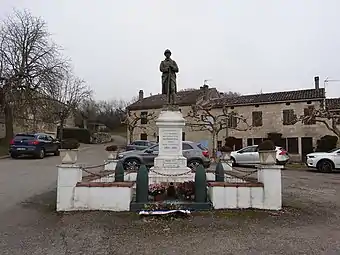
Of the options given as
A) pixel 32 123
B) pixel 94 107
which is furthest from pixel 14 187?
pixel 94 107

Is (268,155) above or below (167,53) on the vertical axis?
below

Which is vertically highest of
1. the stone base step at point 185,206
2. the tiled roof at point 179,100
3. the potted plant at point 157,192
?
the tiled roof at point 179,100

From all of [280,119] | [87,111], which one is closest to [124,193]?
[280,119]

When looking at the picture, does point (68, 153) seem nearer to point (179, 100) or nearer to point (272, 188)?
point (272, 188)

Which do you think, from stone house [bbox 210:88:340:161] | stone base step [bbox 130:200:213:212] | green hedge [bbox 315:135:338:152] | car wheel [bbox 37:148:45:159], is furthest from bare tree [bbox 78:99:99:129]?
stone base step [bbox 130:200:213:212]

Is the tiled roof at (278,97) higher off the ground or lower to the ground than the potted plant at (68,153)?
higher

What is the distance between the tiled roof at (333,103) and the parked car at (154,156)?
1880 centimetres

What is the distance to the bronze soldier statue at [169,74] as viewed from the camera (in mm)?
12062

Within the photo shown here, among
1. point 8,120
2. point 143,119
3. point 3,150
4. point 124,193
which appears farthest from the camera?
point 143,119

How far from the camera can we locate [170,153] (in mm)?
10906

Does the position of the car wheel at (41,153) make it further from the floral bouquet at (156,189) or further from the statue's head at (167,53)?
the floral bouquet at (156,189)

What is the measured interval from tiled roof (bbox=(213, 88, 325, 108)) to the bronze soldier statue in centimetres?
2434

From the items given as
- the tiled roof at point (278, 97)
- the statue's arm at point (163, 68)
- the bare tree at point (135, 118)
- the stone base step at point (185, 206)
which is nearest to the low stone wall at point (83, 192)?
the stone base step at point (185, 206)

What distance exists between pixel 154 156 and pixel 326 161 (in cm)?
941
